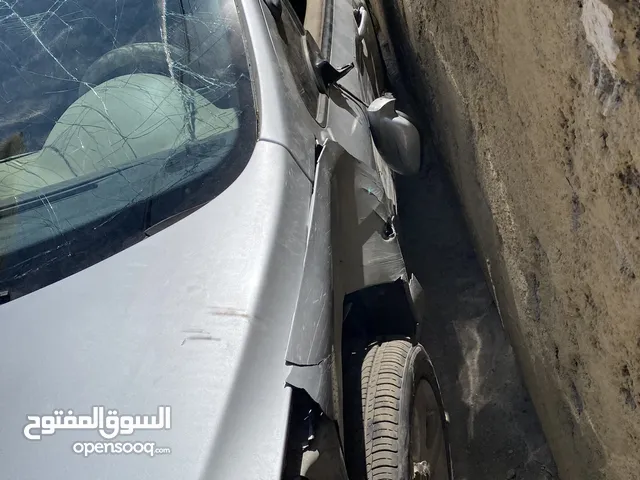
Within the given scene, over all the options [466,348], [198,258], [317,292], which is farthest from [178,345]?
[466,348]

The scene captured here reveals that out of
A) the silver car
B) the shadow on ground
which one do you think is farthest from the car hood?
the shadow on ground

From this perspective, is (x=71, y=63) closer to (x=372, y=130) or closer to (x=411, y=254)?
(x=372, y=130)

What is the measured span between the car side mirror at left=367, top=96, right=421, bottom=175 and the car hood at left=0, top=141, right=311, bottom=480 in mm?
604

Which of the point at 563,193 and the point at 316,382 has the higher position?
the point at 563,193

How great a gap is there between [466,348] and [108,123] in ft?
5.38

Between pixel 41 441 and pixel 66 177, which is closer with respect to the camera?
pixel 41 441

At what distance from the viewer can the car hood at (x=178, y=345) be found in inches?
58.1

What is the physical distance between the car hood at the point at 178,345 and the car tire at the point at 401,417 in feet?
1.43

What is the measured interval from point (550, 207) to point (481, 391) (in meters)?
1.17

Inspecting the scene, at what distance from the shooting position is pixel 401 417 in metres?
1.94

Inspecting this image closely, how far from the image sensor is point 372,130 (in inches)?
92.9

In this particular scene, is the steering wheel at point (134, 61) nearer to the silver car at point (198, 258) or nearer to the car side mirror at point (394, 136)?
the silver car at point (198, 258)

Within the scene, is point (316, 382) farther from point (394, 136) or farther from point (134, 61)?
point (134, 61)

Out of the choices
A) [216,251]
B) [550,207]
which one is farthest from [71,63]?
[550,207]
